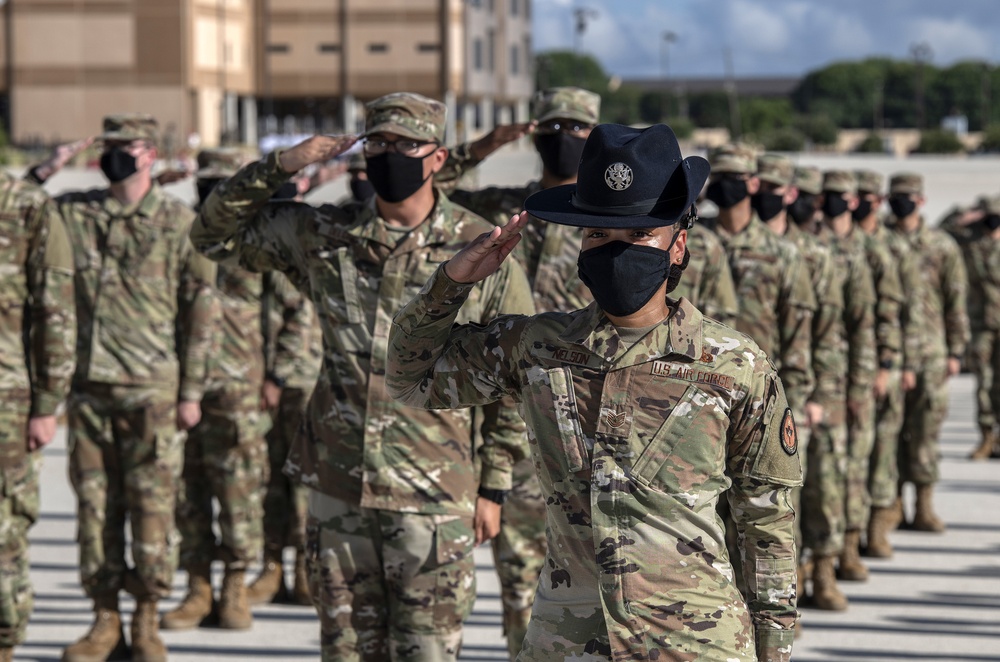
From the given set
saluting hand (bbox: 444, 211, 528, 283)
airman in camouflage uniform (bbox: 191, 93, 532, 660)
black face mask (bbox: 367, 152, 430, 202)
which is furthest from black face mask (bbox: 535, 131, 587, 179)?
saluting hand (bbox: 444, 211, 528, 283)

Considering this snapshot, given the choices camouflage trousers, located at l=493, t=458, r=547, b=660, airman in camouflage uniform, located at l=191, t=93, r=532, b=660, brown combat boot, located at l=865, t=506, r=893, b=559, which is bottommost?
brown combat boot, located at l=865, t=506, r=893, b=559

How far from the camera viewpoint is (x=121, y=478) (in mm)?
7465

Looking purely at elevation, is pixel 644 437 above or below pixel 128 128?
below

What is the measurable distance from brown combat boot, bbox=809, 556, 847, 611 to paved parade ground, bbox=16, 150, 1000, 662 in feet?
0.26

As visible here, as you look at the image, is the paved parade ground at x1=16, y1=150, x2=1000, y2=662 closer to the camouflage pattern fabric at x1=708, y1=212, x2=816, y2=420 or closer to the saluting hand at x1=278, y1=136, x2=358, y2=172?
the camouflage pattern fabric at x1=708, y1=212, x2=816, y2=420

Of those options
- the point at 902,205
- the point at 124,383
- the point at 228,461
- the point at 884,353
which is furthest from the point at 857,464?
the point at 124,383

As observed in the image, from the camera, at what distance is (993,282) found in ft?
47.9

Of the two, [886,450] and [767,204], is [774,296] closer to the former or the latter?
[767,204]

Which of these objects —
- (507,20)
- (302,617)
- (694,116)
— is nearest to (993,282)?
(302,617)

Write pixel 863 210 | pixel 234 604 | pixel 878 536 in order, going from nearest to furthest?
1. pixel 234 604
2. pixel 878 536
3. pixel 863 210

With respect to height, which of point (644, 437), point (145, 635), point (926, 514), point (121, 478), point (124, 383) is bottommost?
point (926, 514)

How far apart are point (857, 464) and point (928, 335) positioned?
7.83 feet

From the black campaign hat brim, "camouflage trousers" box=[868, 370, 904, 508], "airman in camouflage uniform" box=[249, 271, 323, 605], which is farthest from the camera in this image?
"camouflage trousers" box=[868, 370, 904, 508]

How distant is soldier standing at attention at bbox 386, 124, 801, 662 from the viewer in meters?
3.65
